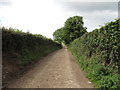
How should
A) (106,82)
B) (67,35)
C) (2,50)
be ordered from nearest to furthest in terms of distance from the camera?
(106,82), (2,50), (67,35)

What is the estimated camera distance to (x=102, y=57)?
6.13 m

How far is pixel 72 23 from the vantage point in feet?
137

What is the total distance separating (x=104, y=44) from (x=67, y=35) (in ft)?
116

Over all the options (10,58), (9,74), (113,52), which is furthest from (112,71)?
(10,58)

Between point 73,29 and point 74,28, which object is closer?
point 74,28

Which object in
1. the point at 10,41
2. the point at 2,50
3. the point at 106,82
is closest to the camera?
the point at 106,82

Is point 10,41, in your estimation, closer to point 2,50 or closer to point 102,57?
point 2,50

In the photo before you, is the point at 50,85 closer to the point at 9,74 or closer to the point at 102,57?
the point at 9,74

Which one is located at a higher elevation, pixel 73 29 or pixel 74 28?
pixel 74 28

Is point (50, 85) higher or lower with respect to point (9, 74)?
lower

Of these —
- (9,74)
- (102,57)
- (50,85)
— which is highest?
(102,57)

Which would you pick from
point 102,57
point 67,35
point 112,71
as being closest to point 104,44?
point 102,57

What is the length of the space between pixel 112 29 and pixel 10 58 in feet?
22.6

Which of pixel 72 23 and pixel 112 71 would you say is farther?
pixel 72 23
